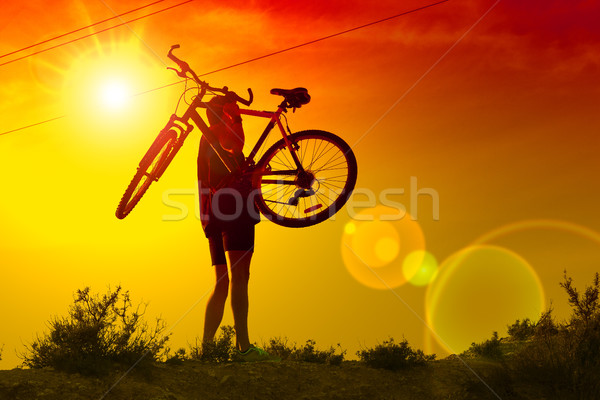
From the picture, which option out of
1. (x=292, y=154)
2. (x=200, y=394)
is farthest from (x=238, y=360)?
(x=292, y=154)

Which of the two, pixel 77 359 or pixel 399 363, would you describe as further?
pixel 399 363

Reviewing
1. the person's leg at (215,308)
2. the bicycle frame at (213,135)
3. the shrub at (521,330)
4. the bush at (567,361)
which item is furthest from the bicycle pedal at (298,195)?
the shrub at (521,330)

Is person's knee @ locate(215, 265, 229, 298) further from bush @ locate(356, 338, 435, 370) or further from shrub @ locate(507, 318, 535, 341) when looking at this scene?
shrub @ locate(507, 318, 535, 341)

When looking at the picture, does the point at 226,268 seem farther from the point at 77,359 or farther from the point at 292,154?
the point at 77,359

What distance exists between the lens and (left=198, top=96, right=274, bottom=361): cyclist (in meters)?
8.04

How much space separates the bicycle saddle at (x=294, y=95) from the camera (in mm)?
8500

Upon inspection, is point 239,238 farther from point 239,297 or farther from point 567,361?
point 567,361

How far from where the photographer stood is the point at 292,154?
27.5ft

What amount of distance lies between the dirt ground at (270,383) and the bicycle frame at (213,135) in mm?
2599

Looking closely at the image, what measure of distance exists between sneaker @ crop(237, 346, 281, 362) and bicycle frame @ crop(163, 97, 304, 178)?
2239 millimetres

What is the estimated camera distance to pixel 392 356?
8.21 meters

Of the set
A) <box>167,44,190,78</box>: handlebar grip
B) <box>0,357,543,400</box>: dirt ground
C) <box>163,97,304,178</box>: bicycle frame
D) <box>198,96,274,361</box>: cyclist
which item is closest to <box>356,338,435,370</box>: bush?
<box>0,357,543,400</box>: dirt ground

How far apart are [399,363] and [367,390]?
92 centimetres

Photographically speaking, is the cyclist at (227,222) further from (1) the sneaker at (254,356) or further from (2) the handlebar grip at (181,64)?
(2) the handlebar grip at (181,64)
